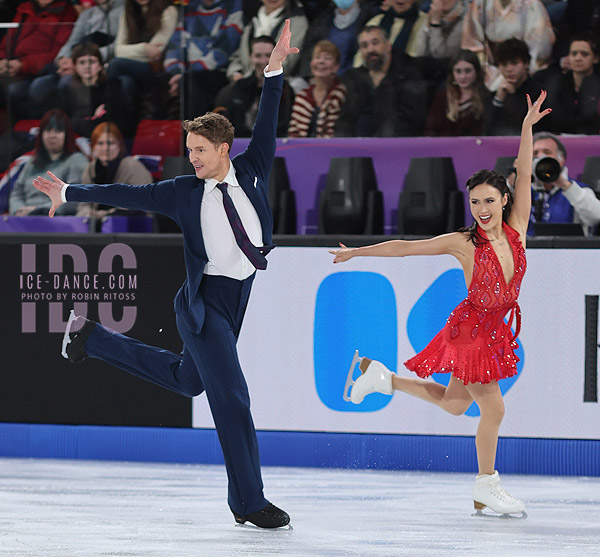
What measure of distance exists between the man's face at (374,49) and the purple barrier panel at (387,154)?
43 centimetres

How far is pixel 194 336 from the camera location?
4.12m

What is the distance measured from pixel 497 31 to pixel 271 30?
1.31m

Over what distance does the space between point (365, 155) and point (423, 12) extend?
874 millimetres

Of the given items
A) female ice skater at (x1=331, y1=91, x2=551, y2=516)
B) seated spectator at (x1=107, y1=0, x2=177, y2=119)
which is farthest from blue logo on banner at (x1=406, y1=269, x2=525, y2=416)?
seated spectator at (x1=107, y1=0, x2=177, y2=119)

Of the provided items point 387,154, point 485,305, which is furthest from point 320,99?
point 485,305

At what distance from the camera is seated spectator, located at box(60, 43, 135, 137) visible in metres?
6.04

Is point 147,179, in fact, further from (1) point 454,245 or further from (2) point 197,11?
(1) point 454,245

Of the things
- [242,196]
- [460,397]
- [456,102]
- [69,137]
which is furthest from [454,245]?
[69,137]

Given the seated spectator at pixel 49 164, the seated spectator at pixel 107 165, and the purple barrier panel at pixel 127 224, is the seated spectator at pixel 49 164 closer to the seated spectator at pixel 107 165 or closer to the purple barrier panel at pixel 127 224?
the seated spectator at pixel 107 165

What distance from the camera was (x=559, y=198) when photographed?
573cm

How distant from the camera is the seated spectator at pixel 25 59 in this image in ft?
19.9

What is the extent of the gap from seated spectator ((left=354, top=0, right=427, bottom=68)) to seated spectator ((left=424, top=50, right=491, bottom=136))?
283mm

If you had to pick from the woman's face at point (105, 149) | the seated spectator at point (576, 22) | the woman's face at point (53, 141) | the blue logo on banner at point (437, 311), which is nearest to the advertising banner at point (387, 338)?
the blue logo on banner at point (437, 311)

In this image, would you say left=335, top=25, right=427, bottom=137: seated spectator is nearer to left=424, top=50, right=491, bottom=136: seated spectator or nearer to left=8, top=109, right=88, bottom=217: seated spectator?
left=424, top=50, right=491, bottom=136: seated spectator
